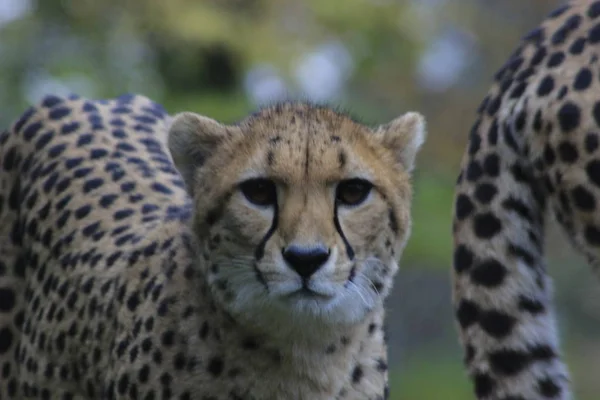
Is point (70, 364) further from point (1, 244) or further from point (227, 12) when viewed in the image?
point (227, 12)

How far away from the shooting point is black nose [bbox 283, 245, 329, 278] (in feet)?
7.29

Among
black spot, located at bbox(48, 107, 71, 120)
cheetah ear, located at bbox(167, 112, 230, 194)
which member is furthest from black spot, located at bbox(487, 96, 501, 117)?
black spot, located at bbox(48, 107, 71, 120)

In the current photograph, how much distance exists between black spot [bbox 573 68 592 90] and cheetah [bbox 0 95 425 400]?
0.35m

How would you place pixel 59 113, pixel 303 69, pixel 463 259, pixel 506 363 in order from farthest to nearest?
1. pixel 303 69
2. pixel 59 113
3. pixel 463 259
4. pixel 506 363

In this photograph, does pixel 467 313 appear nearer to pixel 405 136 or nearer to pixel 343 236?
pixel 405 136

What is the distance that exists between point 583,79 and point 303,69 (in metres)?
7.48

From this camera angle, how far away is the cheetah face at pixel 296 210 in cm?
229

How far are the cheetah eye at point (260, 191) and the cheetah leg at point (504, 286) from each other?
64 cm

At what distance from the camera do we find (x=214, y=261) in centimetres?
248

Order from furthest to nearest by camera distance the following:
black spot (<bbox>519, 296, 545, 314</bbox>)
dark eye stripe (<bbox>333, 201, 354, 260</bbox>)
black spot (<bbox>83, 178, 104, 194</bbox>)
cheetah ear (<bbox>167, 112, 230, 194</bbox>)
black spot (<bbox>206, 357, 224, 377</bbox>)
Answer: black spot (<bbox>83, 178, 104, 194</bbox>)
black spot (<bbox>519, 296, 545, 314</bbox>)
cheetah ear (<bbox>167, 112, 230, 194</bbox>)
black spot (<bbox>206, 357, 224, 377</bbox>)
dark eye stripe (<bbox>333, 201, 354, 260</bbox>)

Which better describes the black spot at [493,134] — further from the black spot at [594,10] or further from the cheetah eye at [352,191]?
the cheetah eye at [352,191]

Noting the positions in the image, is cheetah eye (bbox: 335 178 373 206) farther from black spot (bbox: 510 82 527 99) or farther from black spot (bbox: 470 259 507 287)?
black spot (bbox: 510 82 527 99)

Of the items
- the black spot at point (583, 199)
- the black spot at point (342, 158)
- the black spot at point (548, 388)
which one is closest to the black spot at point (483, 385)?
the black spot at point (548, 388)

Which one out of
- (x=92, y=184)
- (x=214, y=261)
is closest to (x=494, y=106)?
(x=214, y=261)
